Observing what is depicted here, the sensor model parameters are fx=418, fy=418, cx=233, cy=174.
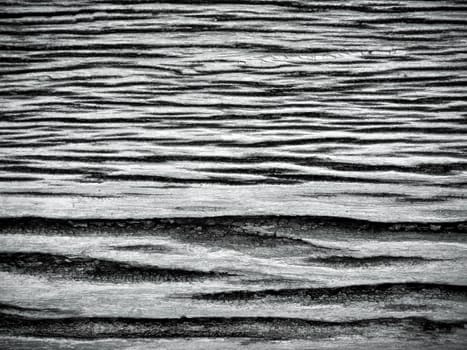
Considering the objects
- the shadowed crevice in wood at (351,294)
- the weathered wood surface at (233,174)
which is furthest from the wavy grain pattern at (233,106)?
the shadowed crevice in wood at (351,294)

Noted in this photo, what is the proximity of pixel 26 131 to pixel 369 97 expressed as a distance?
2.70ft

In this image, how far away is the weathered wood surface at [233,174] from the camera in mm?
791

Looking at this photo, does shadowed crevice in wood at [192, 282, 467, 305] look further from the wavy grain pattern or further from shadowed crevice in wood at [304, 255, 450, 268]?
the wavy grain pattern

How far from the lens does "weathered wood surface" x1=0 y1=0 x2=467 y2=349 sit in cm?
79

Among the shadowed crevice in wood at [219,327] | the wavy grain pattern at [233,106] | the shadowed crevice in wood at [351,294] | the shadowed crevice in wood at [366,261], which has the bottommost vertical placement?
the shadowed crevice in wood at [219,327]

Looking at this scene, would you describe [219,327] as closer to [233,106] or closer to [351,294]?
[351,294]

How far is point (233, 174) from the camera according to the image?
0.91 m

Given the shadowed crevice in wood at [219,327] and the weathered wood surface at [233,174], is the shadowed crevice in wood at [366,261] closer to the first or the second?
the weathered wood surface at [233,174]

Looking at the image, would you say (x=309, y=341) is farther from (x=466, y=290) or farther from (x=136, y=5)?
(x=136, y=5)

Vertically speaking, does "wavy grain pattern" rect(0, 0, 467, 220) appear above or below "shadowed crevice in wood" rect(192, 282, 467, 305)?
above

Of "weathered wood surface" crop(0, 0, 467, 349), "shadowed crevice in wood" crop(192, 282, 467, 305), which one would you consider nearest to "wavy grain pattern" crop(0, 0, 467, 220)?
"weathered wood surface" crop(0, 0, 467, 349)

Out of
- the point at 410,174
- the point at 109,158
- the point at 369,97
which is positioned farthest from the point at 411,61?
the point at 109,158

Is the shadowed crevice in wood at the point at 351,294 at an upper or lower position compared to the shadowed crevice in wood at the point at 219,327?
upper

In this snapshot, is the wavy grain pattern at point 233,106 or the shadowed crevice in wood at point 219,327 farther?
the wavy grain pattern at point 233,106
